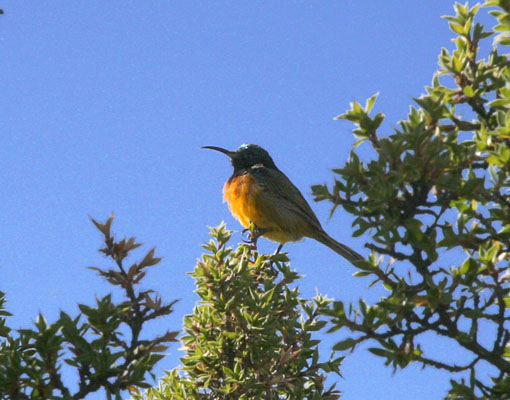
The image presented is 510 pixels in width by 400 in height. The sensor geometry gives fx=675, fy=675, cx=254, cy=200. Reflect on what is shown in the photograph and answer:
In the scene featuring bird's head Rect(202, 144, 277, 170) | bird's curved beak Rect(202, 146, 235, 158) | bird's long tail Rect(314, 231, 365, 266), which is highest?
bird's curved beak Rect(202, 146, 235, 158)

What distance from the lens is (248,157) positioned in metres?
9.64

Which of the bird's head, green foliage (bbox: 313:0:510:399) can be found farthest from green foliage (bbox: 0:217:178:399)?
the bird's head

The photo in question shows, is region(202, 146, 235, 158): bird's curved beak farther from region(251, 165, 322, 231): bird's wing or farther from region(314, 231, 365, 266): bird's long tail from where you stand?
region(314, 231, 365, 266): bird's long tail

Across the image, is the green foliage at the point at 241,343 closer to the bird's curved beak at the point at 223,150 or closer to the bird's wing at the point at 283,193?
the bird's wing at the point at 283,193

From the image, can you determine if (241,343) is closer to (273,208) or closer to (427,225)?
(427,225)

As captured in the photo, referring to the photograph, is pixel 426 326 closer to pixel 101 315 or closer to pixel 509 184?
pixel 509 184

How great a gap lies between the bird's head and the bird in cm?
10

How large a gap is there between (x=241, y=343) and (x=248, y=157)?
577 cm

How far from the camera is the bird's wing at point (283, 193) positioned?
347 inches

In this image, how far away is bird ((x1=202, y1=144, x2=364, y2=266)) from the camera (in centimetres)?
859

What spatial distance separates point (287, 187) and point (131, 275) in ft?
20.8

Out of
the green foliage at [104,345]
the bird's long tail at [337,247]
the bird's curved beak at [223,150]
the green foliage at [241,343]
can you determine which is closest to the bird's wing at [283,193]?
the bird's long tail at [337,247]

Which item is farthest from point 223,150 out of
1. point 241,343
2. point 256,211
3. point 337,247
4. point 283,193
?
point 241,343

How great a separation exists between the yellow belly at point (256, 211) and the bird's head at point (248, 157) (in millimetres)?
705
